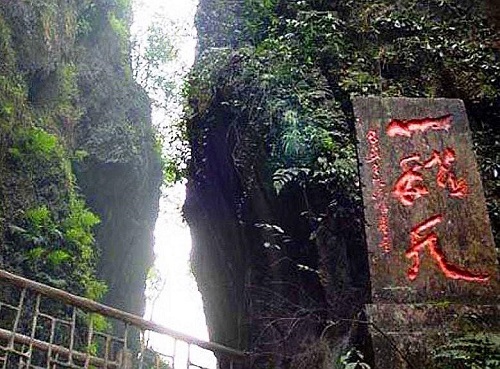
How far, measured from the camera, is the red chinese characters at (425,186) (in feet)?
11.7

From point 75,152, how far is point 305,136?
21.6 ft

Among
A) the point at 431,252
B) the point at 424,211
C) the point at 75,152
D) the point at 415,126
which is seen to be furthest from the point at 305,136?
the point at 75,152

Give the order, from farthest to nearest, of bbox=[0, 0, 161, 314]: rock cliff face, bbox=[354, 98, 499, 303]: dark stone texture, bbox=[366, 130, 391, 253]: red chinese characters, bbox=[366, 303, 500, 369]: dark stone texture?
bbox=[0, 0, 161, 314]: rock cliff face
bbox=[366, 130, 391, 253]: red chinese characters
bbox=[354, 98, 499, 303]: dark stone texture
bbox=[366, 303, 500, 369]: dark stone texture

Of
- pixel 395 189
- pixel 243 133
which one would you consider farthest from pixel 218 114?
pixel 395 189

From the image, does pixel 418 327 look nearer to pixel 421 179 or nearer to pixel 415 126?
pixel 421 179

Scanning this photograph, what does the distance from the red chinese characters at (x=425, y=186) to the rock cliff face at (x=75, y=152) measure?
5.36 metres

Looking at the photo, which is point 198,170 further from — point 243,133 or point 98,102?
point 98,102

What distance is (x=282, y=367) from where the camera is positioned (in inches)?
202

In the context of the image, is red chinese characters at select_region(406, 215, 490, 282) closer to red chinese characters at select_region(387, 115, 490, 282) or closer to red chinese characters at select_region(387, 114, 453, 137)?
red chinese characters at select_region(387, 115, 490, 282)

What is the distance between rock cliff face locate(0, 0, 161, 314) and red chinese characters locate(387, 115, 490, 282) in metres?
5.36

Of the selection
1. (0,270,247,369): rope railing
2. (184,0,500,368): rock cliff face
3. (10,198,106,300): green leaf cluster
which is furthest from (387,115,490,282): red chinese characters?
(10,198,106,300): green leaf cluster

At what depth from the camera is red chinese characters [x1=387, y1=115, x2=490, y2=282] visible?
11.7 ft

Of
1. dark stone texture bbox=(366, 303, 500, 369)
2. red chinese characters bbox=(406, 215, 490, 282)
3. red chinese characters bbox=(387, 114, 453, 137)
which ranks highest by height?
red chinese characters bbox=(387, 114, 453, 137)

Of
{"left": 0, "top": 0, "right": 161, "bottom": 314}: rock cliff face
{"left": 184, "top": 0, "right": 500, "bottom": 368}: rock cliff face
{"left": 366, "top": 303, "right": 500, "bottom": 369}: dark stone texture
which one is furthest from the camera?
{"left": 0, "top": 0, "right": 161, "bottom": 314}: rock cliff face
